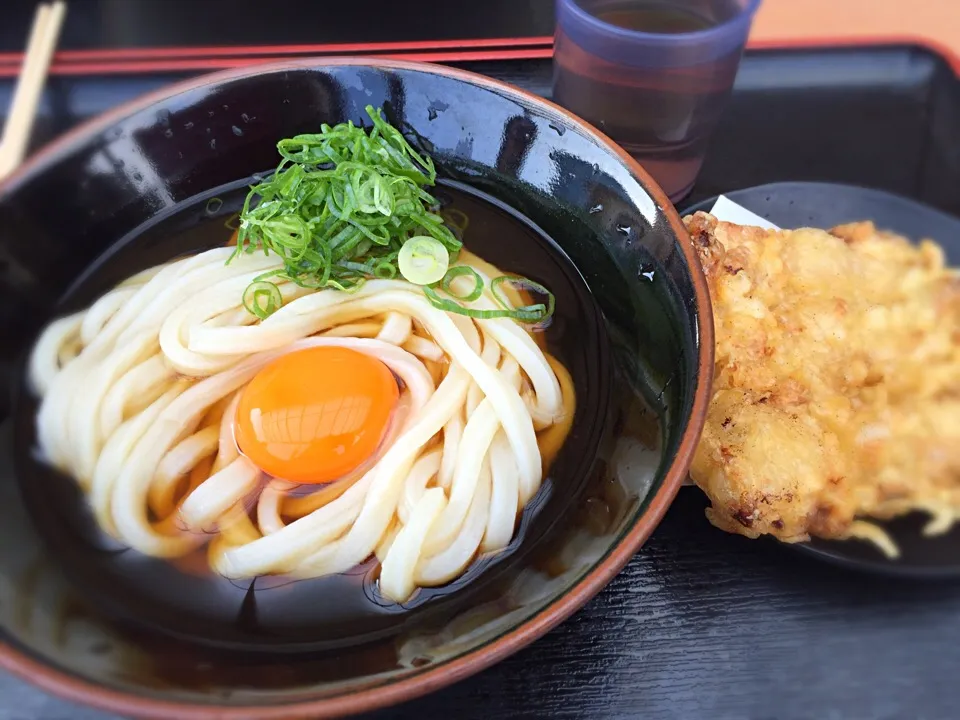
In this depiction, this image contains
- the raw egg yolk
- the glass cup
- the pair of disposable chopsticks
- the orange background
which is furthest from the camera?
the orange background

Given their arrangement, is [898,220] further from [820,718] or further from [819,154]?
[820,718]

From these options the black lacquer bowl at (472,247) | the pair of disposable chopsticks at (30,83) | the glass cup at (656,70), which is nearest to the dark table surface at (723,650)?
the black lacquer bowl at (472,247)

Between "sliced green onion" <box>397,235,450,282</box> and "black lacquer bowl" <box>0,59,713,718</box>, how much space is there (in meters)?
0.21

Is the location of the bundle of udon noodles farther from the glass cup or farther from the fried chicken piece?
the glass cup

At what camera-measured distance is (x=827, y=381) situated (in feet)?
5.39

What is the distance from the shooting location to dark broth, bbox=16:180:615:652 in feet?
4.08

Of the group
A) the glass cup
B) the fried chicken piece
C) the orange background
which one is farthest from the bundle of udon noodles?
the orange background

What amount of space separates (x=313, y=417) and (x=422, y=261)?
0.48 metres

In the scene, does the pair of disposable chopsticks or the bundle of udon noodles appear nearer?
the bundle of udon noodles

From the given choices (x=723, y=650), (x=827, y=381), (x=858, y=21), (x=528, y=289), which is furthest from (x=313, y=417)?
(x=858, y=21)

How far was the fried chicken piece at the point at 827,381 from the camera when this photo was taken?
1.48 meters

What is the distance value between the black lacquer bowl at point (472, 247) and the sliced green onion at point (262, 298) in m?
0.38

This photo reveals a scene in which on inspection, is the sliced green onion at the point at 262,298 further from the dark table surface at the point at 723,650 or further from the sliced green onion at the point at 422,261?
Answer: the dark table surface at the point at 723,650

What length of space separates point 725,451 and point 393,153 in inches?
42.3
